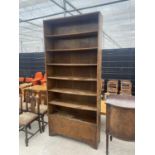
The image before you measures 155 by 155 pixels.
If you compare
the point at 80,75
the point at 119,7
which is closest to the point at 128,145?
the point at 80,75

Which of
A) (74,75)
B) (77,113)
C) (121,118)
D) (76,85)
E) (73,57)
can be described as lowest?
(77,113)

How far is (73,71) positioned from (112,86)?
2869 mm

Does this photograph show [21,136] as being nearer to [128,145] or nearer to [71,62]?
[71,62]

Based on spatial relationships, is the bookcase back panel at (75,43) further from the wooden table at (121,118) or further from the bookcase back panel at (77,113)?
the bookcase back panel at (77,113)

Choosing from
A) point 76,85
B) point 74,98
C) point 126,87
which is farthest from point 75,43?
point 126,87

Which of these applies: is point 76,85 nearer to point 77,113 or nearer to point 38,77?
point 77,113

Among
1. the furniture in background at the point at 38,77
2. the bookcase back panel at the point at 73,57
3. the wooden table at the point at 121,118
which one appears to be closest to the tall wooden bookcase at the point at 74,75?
the bookcase back panel at the point at 73,57

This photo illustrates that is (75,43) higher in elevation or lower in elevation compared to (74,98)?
higher

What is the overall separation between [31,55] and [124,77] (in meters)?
4.72

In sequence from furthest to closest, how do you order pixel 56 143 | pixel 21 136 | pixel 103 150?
pixel 21 136 < pixel 56 143 < pixel 103 150

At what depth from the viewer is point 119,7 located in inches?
164

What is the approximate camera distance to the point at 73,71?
2.75 meters

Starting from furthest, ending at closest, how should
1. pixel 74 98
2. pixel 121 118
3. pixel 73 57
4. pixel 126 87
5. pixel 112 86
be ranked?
1. pixel 112 86
2. pixel 126 87
3. pixel 74 98
4. pixel 73 57
5. pixel 121 118
